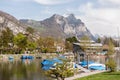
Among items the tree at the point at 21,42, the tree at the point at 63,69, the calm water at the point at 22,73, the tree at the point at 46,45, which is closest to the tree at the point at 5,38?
the tree at the point at 21,42

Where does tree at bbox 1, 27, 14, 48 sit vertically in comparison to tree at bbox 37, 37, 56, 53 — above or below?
above

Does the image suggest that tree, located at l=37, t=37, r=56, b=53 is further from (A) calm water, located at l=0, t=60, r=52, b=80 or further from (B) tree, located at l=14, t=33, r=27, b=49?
(A) calm water, located at l=0, t=60, r=52, b=80

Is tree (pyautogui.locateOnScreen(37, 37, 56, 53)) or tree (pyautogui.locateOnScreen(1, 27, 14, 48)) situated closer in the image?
tree (pyautogui.locateOnScreen(1, 27, 14, 48))

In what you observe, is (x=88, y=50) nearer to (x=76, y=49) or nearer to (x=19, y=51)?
(x=76, y=49)

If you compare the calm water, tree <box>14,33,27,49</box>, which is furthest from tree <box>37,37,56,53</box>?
the calm water

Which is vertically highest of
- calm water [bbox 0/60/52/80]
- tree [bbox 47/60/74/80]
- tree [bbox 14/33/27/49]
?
tree [bbox 14/33/27/49]

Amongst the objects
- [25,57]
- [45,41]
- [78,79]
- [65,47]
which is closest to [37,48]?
[45,41]

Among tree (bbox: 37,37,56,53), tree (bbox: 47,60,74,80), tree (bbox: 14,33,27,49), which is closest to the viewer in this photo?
tree (bbox: 47,60,74,80)

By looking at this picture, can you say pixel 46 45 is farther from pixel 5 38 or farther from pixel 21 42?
pixel 5 38

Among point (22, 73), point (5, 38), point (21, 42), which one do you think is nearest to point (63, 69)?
point (22, 73)

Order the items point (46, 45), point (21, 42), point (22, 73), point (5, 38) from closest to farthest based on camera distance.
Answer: point (22, 73) < point (5, 38) < point (21, 42) < point (46, 45)

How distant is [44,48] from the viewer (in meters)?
162

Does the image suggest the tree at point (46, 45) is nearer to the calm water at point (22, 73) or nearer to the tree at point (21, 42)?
the tree at point (21, 42)

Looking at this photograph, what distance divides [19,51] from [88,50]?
107 ft
